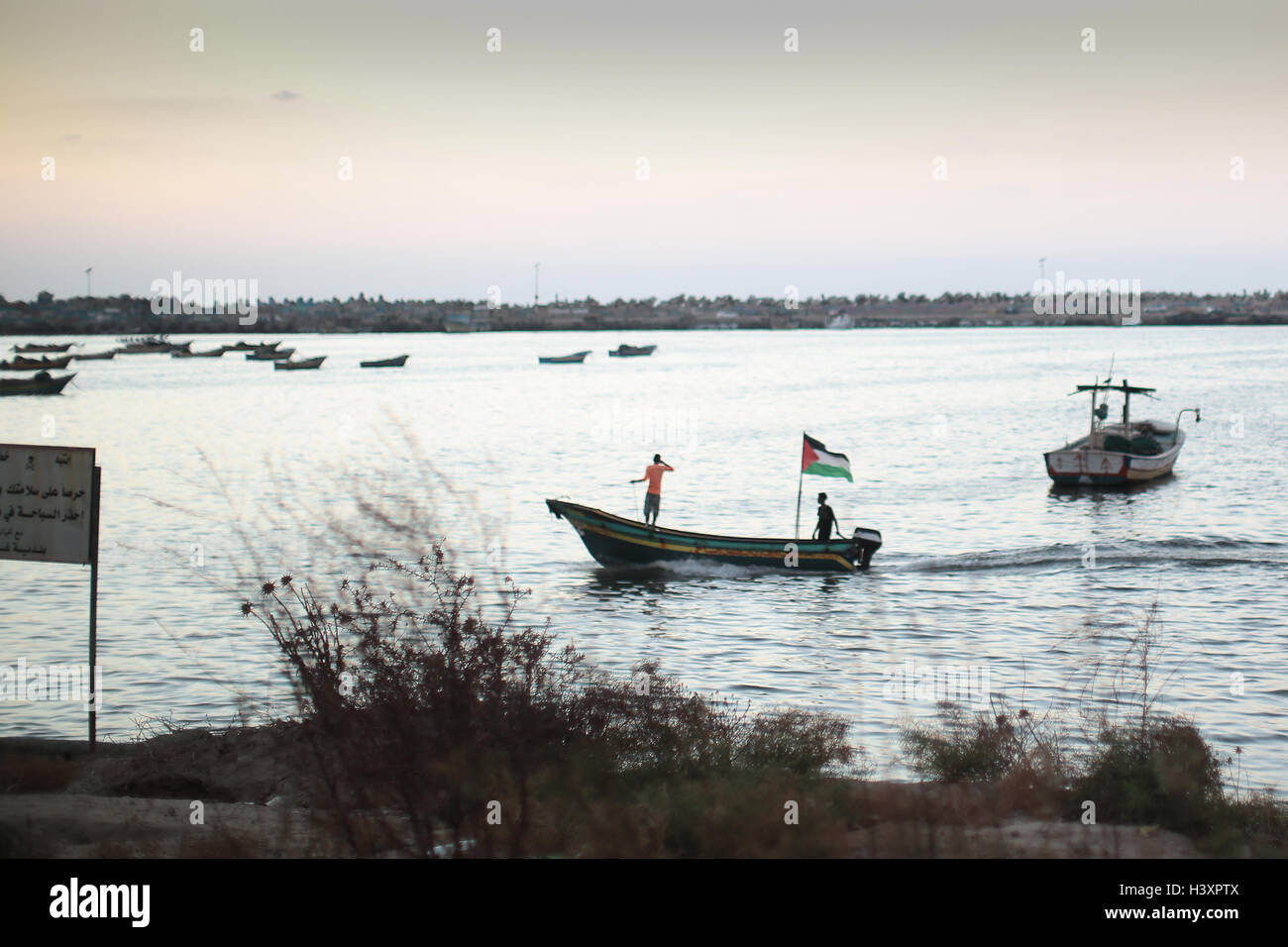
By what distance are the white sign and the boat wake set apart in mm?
21180

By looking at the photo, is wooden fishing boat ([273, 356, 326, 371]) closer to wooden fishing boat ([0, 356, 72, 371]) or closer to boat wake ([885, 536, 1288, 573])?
wooden fishing boat ([0, 356, 72, 371])

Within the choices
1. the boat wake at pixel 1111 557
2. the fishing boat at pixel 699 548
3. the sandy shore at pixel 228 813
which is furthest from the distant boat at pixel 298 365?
the sandy shore at pixel 228 813

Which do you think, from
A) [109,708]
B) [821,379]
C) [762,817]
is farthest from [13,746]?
[821,379]

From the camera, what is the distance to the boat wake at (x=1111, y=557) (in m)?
30.2

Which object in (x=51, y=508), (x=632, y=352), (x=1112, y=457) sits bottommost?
(x=1112, y=457)

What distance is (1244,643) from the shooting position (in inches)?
831

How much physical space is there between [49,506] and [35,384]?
91.1m

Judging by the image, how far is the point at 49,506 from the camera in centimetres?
1222

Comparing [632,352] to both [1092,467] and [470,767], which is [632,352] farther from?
[470,767]

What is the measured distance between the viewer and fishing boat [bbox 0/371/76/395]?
93.8 metres

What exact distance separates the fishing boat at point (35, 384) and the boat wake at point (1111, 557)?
81.2 meters

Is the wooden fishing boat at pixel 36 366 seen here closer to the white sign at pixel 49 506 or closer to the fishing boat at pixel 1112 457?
the fishing boat at pixel 1112 457

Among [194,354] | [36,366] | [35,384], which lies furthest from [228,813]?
[194,354]
